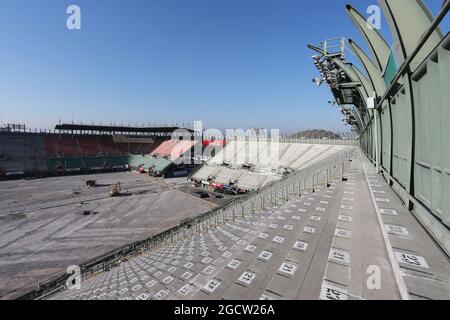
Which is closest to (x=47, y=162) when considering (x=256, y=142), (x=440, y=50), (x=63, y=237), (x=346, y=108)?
(x=63, y=237)

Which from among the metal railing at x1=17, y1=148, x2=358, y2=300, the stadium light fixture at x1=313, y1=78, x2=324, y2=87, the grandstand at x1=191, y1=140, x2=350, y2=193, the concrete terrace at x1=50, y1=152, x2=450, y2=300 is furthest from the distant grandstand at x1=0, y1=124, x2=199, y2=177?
the concrete terrace at x1=50, y1=152, x2=450, y2=300

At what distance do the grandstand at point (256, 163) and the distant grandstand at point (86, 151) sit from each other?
42.3 ft

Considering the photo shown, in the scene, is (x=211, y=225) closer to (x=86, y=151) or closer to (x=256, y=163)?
(x=256, y=163)

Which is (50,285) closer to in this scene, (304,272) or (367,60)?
(304,272)

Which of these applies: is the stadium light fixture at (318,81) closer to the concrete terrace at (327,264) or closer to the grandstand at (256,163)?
the concrete terrace at (327,264)

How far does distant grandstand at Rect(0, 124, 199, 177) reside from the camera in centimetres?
5038

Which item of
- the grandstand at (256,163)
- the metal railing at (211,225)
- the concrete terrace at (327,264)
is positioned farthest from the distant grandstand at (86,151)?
the concrete terrace at (327,264)

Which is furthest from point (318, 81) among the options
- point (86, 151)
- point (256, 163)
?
point (86, 151)

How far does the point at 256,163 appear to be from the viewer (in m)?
46.3

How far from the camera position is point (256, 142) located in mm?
57906

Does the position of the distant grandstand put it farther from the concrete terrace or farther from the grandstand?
the concrete terrace

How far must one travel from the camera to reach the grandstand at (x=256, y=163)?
36.5 meters

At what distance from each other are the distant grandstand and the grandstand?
12.9 meters

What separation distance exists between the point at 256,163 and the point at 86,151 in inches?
1865
